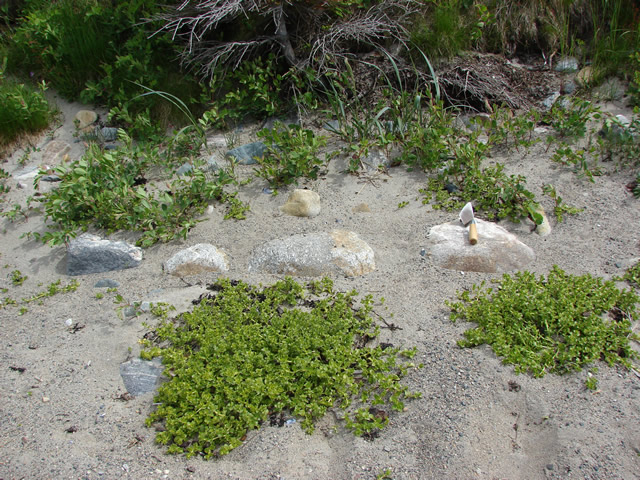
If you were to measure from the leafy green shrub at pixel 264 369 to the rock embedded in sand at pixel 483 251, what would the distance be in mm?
876

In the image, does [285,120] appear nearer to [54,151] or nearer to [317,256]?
[317,256]

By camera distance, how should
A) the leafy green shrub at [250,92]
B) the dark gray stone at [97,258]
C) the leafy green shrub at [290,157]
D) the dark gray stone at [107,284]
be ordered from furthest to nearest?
the leafy green shrub at [250,92] → the leafy green shrub at [290,157] → the dark gray stone at [97,258] → the dark gray stone at [107,284]

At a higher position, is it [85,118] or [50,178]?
[85,118]

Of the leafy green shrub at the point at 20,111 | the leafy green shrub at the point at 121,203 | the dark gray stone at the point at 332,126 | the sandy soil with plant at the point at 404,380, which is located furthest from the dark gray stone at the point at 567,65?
the leafy green shrub at the point at 20,111

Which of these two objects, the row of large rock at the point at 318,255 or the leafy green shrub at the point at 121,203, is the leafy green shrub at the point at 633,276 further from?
the leafy green shrub at the point at 121,203

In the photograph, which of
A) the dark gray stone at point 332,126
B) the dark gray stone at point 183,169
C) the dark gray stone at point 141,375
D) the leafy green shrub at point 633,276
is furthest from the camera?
the dark gray stone at point 332,126

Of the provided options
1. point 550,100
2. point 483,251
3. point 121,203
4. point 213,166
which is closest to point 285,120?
point 213,166

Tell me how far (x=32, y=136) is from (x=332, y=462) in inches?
204

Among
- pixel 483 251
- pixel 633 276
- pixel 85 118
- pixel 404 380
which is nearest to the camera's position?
pixel 404 380

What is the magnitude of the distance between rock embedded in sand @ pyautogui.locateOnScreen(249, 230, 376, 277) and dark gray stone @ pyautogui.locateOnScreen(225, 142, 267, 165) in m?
1.42

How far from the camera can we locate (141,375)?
3172 mm

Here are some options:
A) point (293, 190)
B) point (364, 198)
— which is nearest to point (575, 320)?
point (364, 198)

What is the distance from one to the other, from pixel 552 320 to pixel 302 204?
90.0 inches

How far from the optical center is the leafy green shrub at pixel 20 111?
5.57 metres
